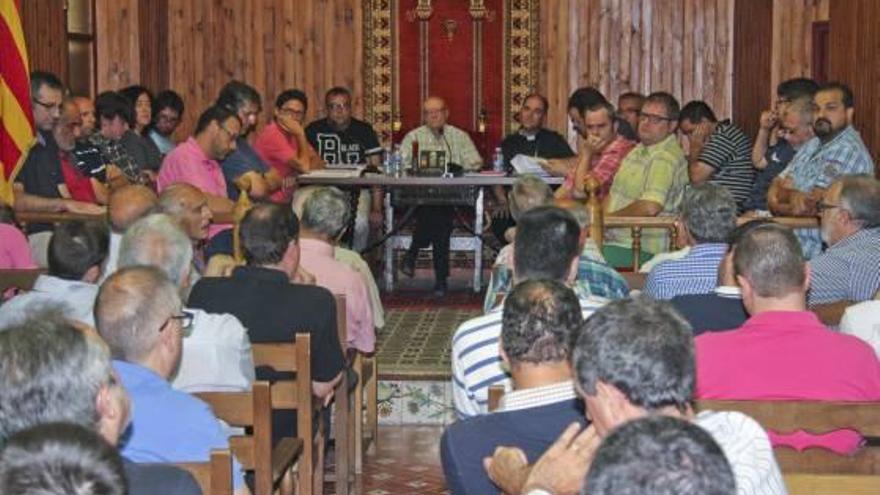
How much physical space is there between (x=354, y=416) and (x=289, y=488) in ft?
4.97

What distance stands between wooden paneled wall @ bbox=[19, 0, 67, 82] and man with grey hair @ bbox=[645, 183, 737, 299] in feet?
17.7

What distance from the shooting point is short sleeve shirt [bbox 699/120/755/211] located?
27.1 feet

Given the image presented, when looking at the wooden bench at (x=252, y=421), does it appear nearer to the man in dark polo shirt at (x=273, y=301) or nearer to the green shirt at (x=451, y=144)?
the man in dark polo shirt at (x=273, y=301)

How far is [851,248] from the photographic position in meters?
4.95

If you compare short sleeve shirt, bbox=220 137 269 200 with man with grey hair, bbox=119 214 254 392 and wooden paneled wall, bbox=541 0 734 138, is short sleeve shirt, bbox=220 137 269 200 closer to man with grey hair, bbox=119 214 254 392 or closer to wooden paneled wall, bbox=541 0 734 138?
man with grey hair, bbox=119 214 254 392

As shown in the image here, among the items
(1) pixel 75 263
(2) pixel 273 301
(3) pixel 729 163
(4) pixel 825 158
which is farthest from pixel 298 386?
(3) pixel 729 163

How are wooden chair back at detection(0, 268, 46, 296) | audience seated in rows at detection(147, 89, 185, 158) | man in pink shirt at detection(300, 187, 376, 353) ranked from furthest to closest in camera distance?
audience seated in rows at detection(147, 89, 185, 158), man in pink shirt at detection(300, 187, 376, 353), wooden chair back at detection(0, 268, 46, 296)

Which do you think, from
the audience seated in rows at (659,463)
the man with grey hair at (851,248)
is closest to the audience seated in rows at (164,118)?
the man with grey hair at (851,248)

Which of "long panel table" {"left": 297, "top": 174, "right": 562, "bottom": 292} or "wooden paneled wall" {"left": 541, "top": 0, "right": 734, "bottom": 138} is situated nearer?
"long panel table" {"left": 297, "top": 174, "right": 562, "bottom": 292}

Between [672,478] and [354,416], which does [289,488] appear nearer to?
[354,416]

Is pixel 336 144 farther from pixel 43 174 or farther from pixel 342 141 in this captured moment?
pixel 43 174

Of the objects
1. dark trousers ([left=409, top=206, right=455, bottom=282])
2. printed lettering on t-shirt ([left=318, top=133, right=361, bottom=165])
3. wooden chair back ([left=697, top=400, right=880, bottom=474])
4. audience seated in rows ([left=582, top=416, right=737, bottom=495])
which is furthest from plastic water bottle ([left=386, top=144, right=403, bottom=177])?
audience seated in rows ([left=582, top=416, right=737, bottom=495])

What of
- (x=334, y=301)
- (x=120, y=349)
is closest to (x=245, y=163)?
(x=334, y=301)

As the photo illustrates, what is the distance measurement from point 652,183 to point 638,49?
5.23 metres
